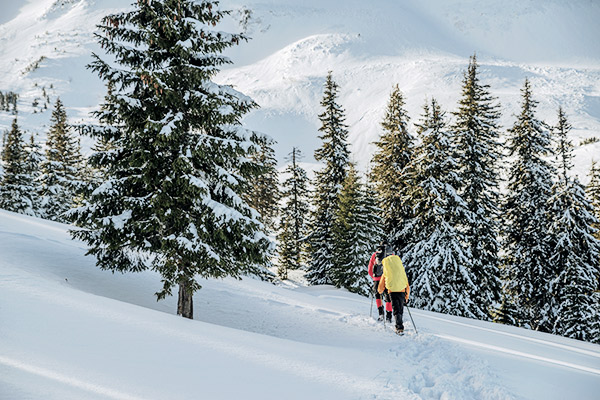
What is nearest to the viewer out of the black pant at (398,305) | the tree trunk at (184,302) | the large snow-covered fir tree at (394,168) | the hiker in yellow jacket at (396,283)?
the tree trunk at (184,302)

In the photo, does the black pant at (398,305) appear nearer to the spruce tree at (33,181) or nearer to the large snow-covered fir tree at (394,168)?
the large snow-covered fir tree at (394,168)

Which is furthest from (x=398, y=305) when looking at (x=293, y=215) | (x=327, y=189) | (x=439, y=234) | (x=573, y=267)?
(x=293, y=215)

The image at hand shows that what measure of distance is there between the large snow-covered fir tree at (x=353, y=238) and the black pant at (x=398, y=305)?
1244 cm

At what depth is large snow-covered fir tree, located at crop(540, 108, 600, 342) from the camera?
19.6 m

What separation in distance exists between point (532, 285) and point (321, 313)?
17.3 metres

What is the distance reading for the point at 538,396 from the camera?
5.61 metres

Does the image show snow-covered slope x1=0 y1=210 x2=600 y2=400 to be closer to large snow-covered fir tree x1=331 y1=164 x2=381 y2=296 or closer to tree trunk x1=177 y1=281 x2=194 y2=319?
tree trunk x1=177 y1=281 x2=194 y2=319

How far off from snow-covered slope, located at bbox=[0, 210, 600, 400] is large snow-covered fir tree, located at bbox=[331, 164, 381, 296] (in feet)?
41.0

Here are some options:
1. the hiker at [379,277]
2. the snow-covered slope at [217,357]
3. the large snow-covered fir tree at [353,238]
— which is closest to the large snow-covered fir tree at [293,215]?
the large snow-covered fir tree at [353,238]

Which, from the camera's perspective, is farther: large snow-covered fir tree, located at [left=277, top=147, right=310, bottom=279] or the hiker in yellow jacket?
large snow-covered fir tree, located at [left=277, top=147, right=310, bottom=279]

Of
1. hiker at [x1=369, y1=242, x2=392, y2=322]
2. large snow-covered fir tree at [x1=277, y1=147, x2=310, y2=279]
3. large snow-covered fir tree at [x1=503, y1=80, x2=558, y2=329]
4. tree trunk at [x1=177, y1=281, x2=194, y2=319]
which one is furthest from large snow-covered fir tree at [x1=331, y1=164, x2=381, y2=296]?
tree trunk at [x1=177, y1=281, x2=194, y2=319]

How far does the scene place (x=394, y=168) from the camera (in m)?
23.9

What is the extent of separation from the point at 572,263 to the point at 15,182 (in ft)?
143

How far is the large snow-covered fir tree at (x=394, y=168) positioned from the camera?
77.7 ft
